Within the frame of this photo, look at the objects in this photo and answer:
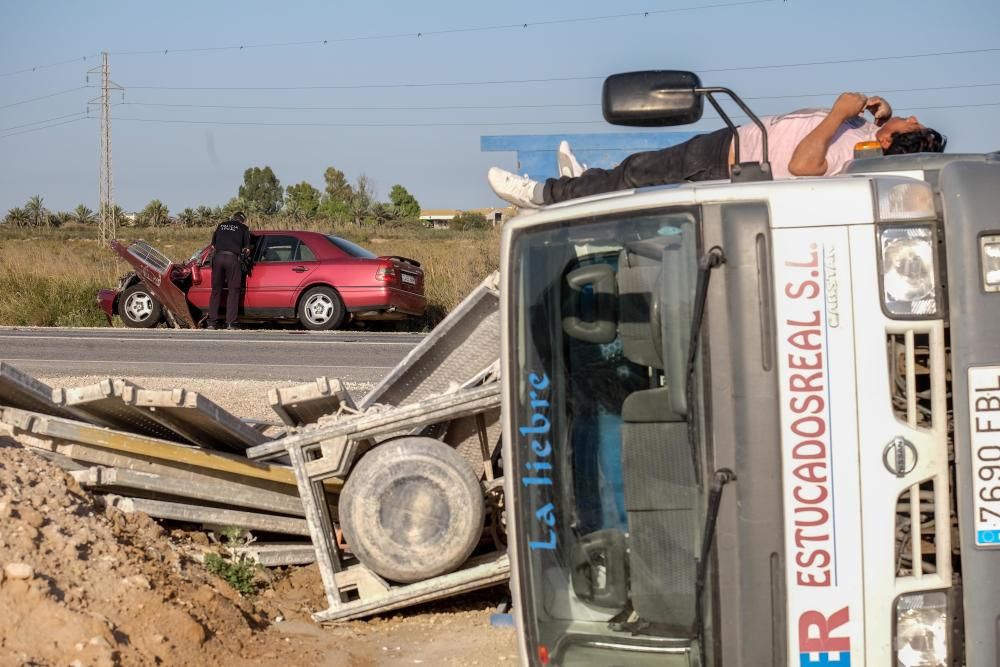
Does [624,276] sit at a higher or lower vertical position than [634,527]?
higher

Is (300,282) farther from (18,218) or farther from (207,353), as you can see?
(18,218)

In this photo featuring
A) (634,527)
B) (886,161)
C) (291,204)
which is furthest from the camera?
(291,204)

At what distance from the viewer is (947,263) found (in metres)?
3.21

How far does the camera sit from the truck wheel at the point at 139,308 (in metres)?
19.3

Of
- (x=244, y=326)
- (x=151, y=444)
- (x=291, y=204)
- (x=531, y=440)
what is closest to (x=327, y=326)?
(x=244, y=326)

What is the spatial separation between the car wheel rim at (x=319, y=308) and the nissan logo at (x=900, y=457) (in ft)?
50.5

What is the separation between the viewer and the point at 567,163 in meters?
6.08

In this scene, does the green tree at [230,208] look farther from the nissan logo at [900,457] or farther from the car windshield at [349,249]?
the nissan logo at [900,457]

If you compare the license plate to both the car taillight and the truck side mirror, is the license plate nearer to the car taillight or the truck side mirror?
the truck side mirror

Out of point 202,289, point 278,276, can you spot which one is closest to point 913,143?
point 278,276

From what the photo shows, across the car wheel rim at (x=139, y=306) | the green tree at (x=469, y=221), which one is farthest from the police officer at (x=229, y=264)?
the green tree at (x=469, y=221)

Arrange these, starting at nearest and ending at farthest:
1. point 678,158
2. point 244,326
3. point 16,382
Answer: point 678,158 → point 16,382 → point 244,326

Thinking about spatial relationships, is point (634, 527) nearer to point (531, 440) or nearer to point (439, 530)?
point (531, 440)

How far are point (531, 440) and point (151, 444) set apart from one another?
3.19m
